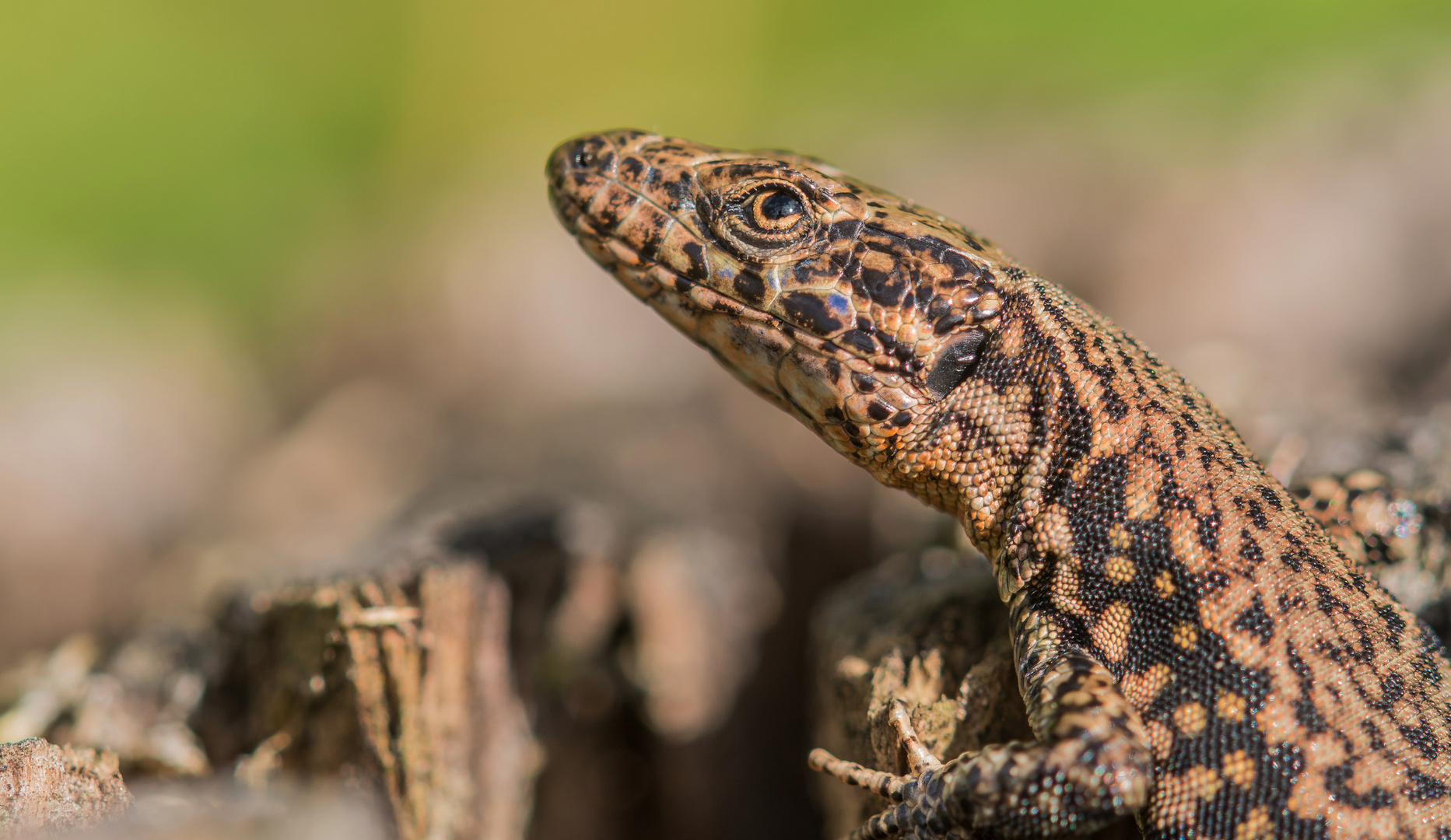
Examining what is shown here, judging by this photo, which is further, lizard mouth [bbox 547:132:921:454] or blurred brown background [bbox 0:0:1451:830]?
blurred brown background [bbox 0:0:1451:830]

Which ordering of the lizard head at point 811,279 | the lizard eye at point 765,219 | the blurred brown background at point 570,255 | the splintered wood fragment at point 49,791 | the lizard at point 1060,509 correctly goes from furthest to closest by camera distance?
1. the blurred brown background at point 570,255
2. the lizard eye at point 765,219
3. the lizard head at point 811,279
4. the lizard at point 1060,509
5. the splintered wood fragment at point 49,791

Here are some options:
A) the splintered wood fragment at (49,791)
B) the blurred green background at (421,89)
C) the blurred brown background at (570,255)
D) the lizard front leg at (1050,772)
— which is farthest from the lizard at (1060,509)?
the blurred green background at (421,89)

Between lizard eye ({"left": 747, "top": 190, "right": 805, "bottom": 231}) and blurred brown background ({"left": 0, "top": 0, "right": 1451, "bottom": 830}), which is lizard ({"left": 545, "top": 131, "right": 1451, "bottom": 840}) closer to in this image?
lizard eye ({"left": 747, "top": 190, "right": 805, "bottom": 231})

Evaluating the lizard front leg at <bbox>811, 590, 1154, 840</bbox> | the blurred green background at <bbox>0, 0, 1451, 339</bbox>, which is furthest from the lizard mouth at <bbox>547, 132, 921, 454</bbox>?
the blurred green background at <bbox>0, 0, 1451, 339</bbox>

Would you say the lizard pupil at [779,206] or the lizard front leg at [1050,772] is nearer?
the lizard front leg at [1050,772]

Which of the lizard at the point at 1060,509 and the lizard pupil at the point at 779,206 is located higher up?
the lizard pupil at the point at 779,206

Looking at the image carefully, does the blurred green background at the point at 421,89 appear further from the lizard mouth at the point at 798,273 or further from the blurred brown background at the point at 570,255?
the lizard mouth at the point at 798,273
